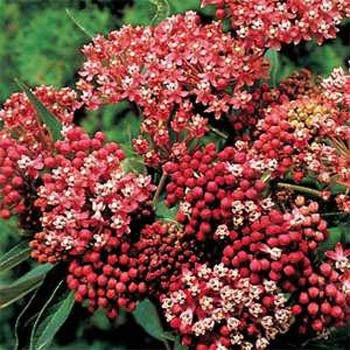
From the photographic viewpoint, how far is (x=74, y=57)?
3.42 meters

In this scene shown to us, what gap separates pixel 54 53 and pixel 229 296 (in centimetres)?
216

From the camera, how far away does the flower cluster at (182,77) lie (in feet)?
5.16

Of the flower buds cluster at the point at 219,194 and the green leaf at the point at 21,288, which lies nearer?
the flower buds cluster at the point at 219,194

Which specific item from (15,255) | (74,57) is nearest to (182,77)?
(15,255)

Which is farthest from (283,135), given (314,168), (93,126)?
(93,126)

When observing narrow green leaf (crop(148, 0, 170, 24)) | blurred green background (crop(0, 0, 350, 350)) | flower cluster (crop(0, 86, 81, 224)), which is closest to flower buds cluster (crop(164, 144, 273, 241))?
flower cluster (crop(0, 86, 81, 224))

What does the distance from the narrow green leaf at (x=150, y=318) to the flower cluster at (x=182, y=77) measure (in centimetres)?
23

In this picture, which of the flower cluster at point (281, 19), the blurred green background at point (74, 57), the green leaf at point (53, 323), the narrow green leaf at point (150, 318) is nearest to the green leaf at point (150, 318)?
the narrow green leaf at point (150, 318)

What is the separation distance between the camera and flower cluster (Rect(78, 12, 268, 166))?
1573mm

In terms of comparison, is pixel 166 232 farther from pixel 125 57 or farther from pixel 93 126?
pixel 93 126

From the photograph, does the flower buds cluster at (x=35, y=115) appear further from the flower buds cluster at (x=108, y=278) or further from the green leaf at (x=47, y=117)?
the flower buds cluster at (x=108, y=278)

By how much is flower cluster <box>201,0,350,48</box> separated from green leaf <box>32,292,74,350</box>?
50cm

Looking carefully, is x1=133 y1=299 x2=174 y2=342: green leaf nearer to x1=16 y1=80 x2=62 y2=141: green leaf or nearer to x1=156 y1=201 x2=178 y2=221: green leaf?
x1=156 y1=201 x2=178 y2=221: green leaf

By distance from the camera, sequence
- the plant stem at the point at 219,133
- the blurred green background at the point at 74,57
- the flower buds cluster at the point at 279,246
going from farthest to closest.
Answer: the blurred green background at the point at 74,57 → the plant stem at the point at 219,133 → the flower buds cluster at the point at 279,246
